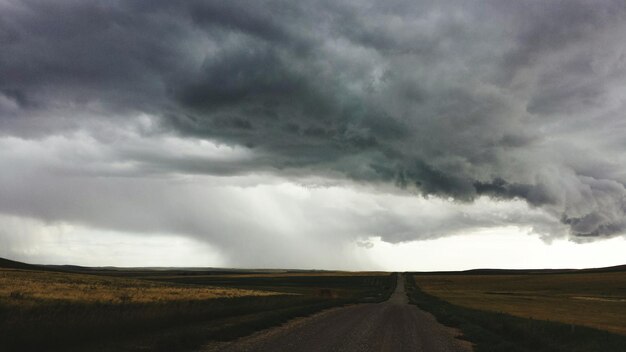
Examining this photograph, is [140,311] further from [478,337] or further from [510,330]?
[510,330]

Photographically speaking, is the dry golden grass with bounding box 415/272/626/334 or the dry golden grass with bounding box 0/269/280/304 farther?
the dry golden grass with bounding box 415/272/626/334

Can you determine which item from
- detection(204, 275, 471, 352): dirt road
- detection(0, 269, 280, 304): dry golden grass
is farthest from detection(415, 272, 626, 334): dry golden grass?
detection(0, 269, 280, 304): dry golden grass

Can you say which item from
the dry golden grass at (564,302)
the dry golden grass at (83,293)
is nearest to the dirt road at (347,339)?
the dry golden grass at (83,293)

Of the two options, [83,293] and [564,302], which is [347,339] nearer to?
[83,293]

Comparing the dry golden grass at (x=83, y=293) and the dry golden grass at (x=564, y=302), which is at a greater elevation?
the dry golden grass at (x=83, y=293)

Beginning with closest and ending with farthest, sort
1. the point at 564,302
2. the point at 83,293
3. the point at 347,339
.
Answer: the point at 347,339 → the point at 83,293 → the point at 564,302

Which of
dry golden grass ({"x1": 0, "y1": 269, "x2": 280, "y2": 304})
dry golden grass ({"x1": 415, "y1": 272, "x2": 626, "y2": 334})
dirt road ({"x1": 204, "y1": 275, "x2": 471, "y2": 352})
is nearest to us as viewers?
dirt road ({"x1": 204, "y1": 275, "x2": 471, "y2": 352})

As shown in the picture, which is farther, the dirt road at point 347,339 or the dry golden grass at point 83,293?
the dry golden grass at point 83,293

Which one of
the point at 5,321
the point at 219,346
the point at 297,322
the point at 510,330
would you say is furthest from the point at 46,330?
the point at 510,330

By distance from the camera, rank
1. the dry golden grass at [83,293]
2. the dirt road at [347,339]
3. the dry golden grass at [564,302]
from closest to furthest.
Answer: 1. the dirt road at [347,339]
2. the dry golden grass at [83,293]
3. the dry golden grass at [564,302]

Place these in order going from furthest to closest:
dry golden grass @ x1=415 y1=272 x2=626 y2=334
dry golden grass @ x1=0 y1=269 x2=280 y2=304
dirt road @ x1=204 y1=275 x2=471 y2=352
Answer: dry golden grass @ x1=415 y1=272 x2=626 y2=334 < dry golden grass @ x1=0 y1=269 x2=280 y2=304 < dirt road @ x1=204 y1=275 x2=471 y2=352

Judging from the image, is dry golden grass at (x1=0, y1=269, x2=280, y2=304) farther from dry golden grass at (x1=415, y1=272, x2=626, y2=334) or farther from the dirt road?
dry golden grass at (x1=415, y1=272, x2=626, y2=334)

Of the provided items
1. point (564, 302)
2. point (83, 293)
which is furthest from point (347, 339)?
point (564, 302)

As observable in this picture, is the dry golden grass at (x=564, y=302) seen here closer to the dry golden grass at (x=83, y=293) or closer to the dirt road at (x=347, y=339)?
the dirt road at (x=347, y=339)
